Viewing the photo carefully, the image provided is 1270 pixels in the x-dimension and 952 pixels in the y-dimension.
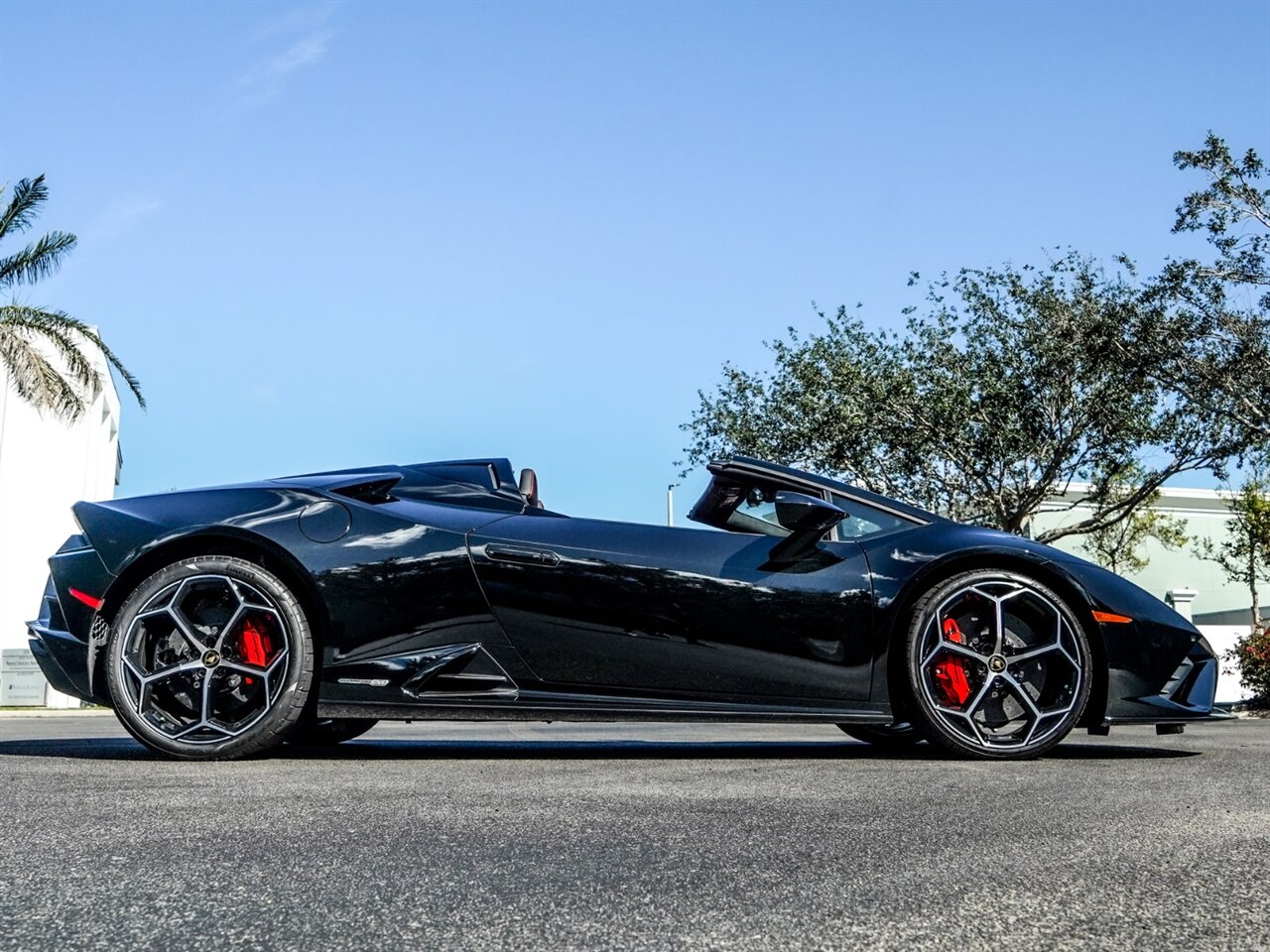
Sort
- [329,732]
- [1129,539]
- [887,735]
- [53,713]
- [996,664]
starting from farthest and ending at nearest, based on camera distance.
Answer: [1129,539] → [53,713] → [887,735] → [329,732] → [996,664]

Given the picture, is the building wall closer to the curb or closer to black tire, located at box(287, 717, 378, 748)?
the curb

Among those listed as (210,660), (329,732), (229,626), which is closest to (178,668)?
(210,660)

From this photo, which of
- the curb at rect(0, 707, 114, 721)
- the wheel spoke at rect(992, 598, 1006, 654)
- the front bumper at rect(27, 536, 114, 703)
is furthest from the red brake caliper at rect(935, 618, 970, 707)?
the curb at rect(0, 707, 114, 721)

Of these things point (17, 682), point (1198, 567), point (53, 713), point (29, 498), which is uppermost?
point (1198, 567)

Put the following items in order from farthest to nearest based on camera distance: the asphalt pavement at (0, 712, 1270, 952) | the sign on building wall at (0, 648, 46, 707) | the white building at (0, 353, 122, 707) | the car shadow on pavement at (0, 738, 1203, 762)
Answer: the white building at (0, 353, 122, 707), the sign on building wall at (0, 648, 46, 707), the car shadow on pavement at (0, 738, 1203, 762), the asphalt pavement at (0, 712, 1270, 952)

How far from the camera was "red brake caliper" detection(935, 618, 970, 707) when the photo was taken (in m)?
4.55

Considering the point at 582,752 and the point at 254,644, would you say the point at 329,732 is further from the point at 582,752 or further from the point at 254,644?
the point at 582,752

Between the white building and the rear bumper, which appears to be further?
the white building

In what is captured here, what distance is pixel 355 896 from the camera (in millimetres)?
1999

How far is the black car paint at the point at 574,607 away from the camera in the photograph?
4.48 metres

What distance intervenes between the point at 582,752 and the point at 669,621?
34.5 inches

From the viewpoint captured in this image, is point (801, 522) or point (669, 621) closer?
point (669, 621)

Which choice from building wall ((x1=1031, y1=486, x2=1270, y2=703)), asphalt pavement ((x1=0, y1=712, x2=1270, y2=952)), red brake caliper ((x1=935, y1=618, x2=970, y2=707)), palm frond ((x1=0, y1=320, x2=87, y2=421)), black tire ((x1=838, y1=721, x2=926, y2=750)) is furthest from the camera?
building wall ((x1=1031, y1=486, x2=1270, y2=703))

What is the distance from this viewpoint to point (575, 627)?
449cm
